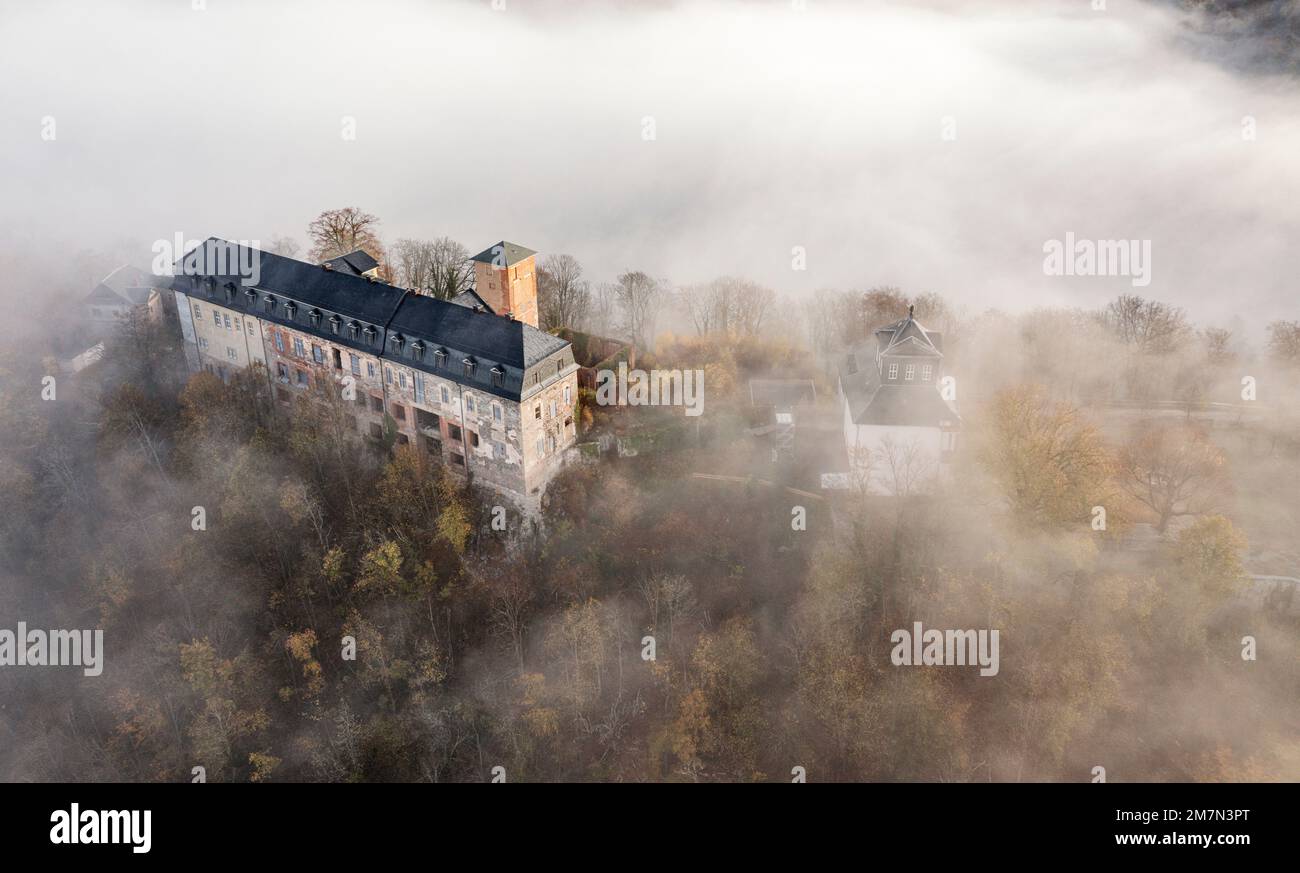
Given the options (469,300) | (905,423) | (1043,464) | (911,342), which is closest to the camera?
Answer: (1043,464)

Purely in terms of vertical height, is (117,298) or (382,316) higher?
(117,298)

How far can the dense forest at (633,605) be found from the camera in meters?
54.7

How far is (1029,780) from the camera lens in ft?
173

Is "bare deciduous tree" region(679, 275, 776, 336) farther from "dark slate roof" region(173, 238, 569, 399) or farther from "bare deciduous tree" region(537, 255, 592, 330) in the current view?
"dark slate roof" region(173, 238, 569, 399)

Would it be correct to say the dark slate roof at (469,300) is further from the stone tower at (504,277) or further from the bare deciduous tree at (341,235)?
the bare deciduous tree at (341,235)

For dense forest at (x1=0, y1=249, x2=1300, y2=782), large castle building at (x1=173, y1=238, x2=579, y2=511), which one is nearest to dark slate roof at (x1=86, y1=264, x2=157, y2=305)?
large castle building at (x1=173, y1=238, x2=579, y2=511)

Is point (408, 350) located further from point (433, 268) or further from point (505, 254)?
point (433, 268)

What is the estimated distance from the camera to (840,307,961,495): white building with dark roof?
66.1 meters

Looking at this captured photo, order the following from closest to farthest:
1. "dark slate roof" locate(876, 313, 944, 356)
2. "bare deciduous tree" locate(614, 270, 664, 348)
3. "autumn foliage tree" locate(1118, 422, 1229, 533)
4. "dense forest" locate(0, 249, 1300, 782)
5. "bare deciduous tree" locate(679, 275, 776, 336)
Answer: "dense forest" locate(0, 249, 1300, 782) → "autumn foliage tree" locate(1118, 422, 1229, 533) → "dark slate roof" locate(876, 313, 944, 356) → "bare deciduous tree" locate(679, 275, 776, 336) → "bare deciduous tree" locate(614, 270, 664, 348)

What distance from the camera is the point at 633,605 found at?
59.8 meters

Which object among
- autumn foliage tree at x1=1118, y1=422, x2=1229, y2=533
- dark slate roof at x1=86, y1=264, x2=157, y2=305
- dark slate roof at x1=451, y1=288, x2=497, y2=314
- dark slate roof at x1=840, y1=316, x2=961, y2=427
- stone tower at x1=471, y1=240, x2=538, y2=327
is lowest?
autumn foliage tree at x1=1118, y1=422, x2=1229, y2=533

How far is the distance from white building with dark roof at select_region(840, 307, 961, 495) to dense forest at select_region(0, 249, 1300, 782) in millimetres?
1689

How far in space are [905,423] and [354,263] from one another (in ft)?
146

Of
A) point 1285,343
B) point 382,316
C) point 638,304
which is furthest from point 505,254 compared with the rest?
point 1285,343
